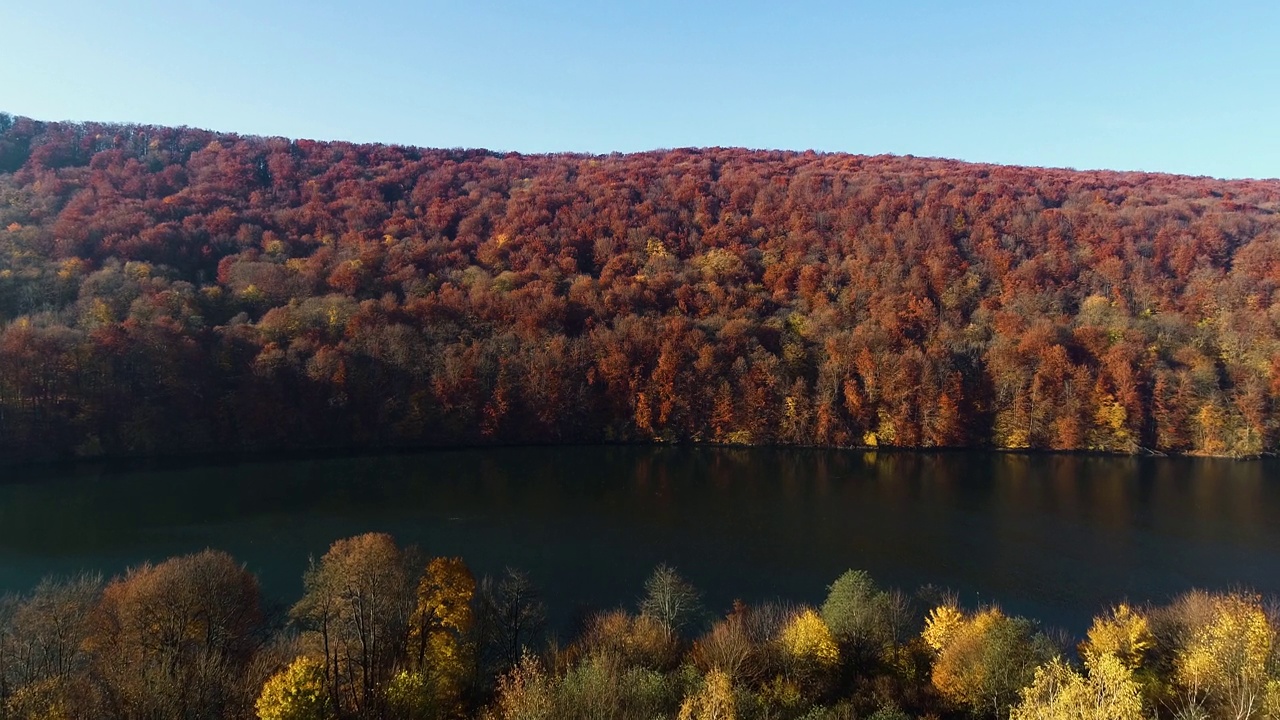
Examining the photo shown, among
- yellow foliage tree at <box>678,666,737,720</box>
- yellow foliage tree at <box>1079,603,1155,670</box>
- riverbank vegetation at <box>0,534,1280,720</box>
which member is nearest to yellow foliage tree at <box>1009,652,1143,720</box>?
riverbank vegetation at <box>0,534,1280,720</box>

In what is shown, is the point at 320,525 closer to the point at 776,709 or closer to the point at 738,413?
the point at 776,709

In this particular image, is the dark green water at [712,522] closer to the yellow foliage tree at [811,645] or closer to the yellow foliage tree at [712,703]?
the yellow foliage tree at [811,645]

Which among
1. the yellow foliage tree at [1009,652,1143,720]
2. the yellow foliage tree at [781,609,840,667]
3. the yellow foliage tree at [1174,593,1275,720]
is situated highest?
the yellow foliage tree at [1009,652,1143,720]

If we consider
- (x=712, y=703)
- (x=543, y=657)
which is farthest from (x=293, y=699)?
(x=712, y=703)

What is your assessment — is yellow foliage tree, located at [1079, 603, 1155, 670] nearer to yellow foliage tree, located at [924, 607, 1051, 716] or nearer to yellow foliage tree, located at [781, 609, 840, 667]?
yellow foliage tree, located at [924, 607, 1051, 716]

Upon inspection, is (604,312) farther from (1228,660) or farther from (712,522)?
(1228,660)

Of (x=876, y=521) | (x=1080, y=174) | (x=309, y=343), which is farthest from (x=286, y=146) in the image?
(x=1080, y=174)
